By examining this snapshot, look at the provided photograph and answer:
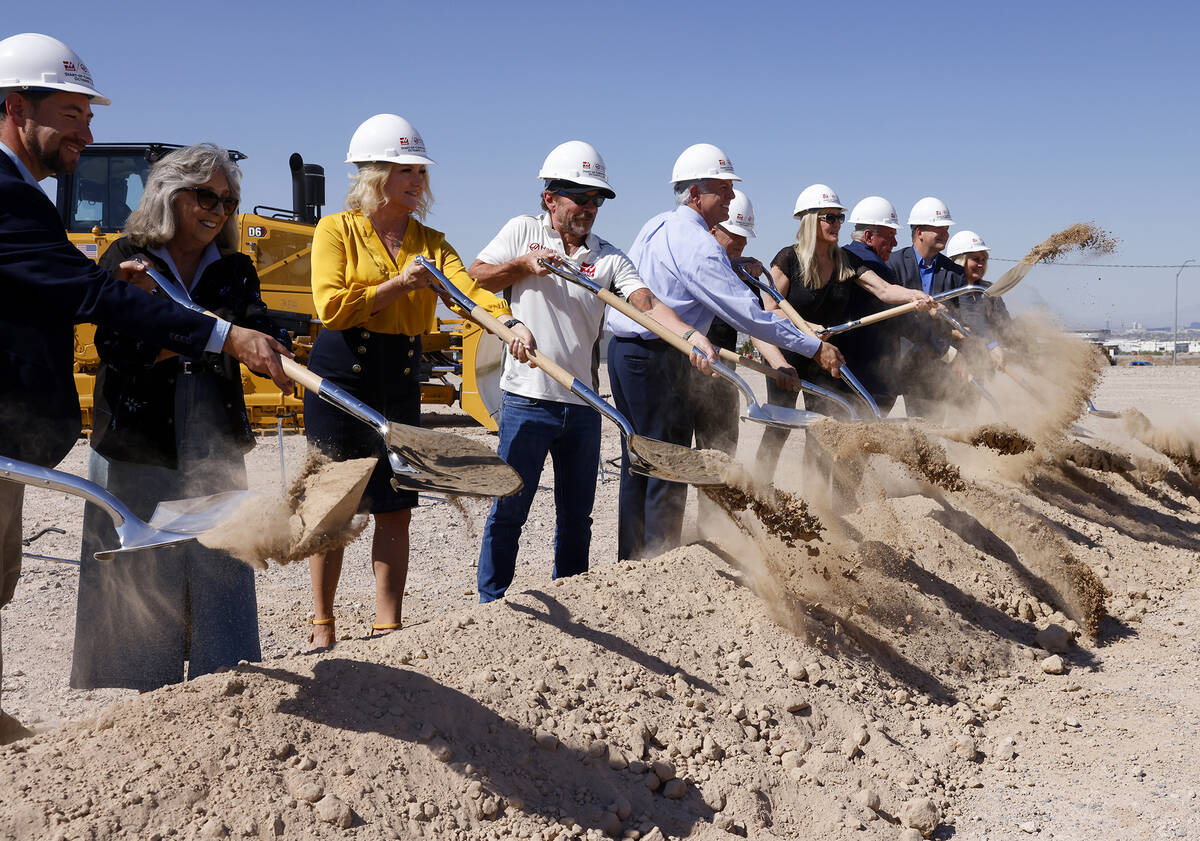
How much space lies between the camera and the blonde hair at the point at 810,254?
5617 millimetres

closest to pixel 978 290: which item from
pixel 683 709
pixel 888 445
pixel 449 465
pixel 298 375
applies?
pixel 888 445

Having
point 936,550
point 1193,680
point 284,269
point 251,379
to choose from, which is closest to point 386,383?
point 936,550

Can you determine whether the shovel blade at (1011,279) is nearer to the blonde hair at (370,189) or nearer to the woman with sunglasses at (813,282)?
the woman with sunglasses at (813,282)

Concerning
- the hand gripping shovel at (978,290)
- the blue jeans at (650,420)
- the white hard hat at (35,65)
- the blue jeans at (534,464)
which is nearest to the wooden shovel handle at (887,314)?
A: the hand gripping shovel at (978,290)

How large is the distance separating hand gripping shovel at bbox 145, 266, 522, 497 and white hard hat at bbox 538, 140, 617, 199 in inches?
47.3

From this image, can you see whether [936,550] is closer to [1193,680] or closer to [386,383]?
[1193,680]

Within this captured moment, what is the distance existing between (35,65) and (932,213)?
5.74 m

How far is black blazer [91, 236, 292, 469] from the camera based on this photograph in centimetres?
303

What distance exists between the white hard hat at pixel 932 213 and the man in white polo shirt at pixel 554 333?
11.9ft

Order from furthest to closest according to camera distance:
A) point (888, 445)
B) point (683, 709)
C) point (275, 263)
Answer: point (275, 263), point (888, 445), point (683, 709)

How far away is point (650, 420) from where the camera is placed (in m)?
4.49

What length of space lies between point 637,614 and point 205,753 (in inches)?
64.0

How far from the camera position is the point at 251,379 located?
9.82m

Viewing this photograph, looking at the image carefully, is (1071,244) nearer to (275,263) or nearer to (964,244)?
(964,244)
